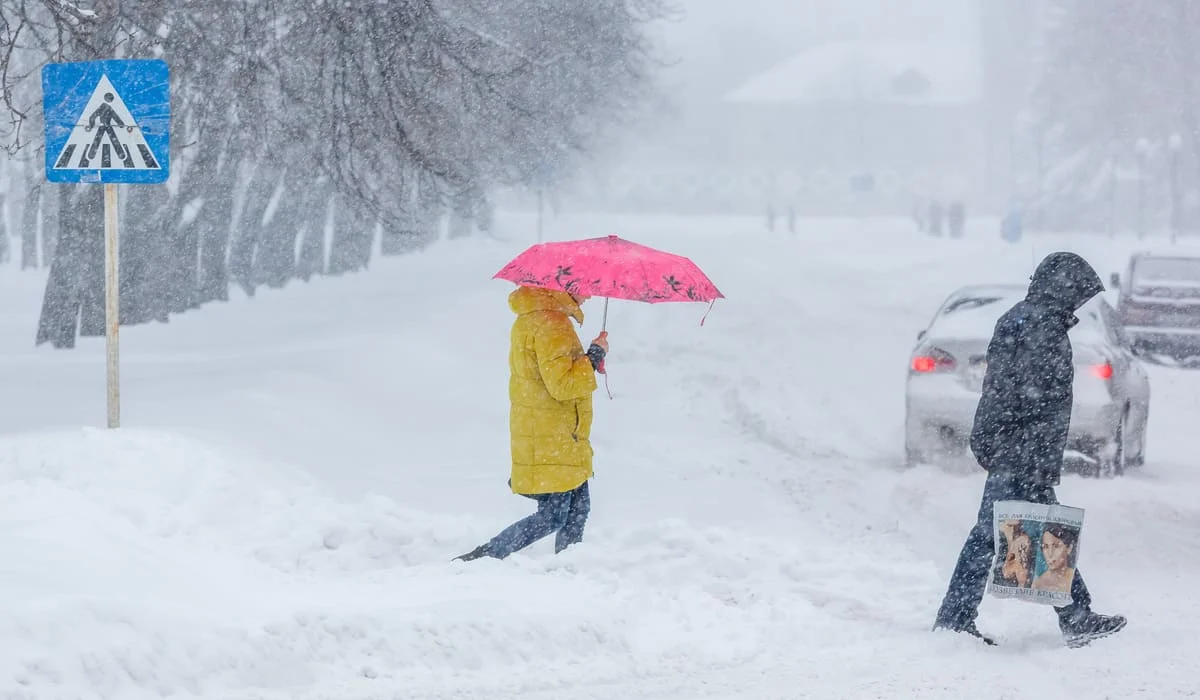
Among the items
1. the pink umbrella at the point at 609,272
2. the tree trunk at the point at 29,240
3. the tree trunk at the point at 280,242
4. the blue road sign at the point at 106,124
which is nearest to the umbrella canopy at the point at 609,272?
the pink umbrella at the point at 609,272

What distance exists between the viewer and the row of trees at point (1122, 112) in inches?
1994

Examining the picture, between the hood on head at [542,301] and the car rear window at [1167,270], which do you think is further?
the car rear window at [1167,270]

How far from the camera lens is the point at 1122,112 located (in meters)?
54.6

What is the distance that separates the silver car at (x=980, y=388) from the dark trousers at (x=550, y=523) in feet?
14.2

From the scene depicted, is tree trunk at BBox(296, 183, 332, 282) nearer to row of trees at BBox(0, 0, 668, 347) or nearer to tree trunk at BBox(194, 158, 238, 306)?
tree trunk at BBox(194, 158, 238, 306)

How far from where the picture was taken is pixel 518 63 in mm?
15812

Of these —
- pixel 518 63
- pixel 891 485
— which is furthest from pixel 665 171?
pixel 891 485

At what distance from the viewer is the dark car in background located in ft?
62.4

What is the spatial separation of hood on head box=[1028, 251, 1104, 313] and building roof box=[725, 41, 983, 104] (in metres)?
86.8

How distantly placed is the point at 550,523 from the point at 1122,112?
52720mm

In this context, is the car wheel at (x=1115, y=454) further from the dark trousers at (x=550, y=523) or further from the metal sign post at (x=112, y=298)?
the metal sign post at (x=112, y=298)

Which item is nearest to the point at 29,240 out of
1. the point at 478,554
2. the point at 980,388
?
the point at 980,388

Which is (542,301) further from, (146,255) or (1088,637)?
(146,255)

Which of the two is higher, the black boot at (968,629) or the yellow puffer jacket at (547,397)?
the yellow puffer jacket at (547,397)
